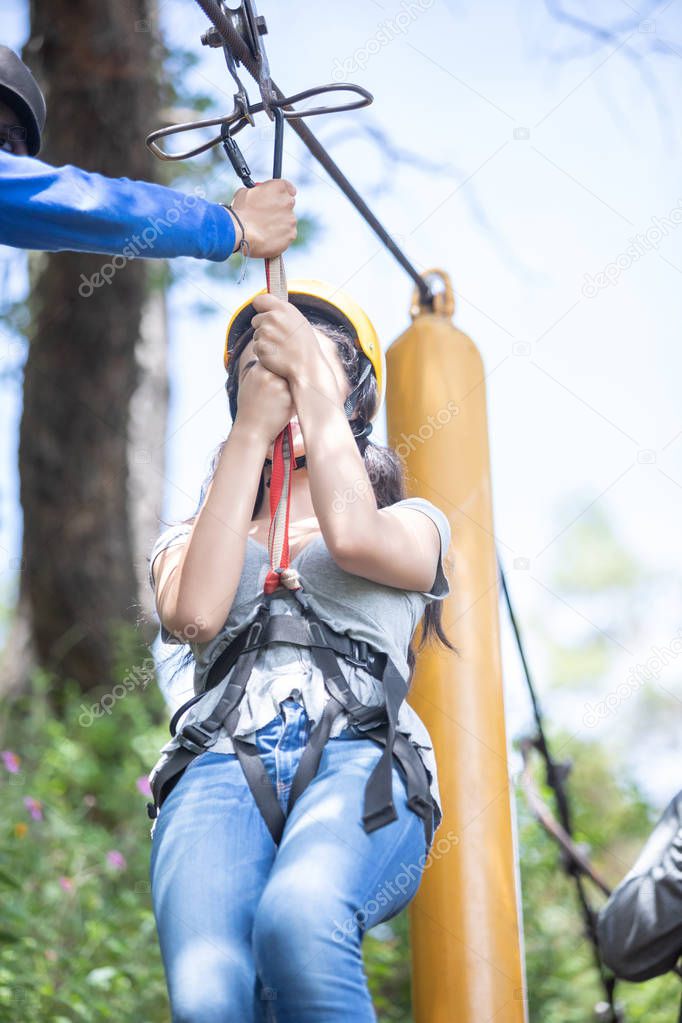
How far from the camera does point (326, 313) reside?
2.60 meters

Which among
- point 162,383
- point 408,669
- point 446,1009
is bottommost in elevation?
point 446,1009

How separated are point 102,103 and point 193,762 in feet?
13.9

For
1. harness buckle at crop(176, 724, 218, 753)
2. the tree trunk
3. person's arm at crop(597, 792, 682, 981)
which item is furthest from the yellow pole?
the tree trunk

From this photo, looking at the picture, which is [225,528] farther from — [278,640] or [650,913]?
[650,913]

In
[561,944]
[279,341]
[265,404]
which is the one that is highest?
[279,341]

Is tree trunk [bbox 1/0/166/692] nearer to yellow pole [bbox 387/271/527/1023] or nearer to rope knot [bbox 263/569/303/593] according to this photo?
yellow pole [bbox 387/271/527/1023]

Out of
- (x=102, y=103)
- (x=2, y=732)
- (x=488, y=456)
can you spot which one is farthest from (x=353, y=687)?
(x=102, y=103)

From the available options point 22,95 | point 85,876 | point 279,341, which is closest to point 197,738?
point 279,341

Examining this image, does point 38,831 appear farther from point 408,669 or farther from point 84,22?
point 84,22

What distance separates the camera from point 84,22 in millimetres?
5316

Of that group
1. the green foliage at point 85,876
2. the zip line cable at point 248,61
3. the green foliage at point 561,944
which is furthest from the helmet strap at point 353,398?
the green foliage at point 561,944

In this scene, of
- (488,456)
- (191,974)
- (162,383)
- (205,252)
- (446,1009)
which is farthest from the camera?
(162,383)

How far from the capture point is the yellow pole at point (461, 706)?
267 centimetres

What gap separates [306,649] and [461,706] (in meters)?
0.93
